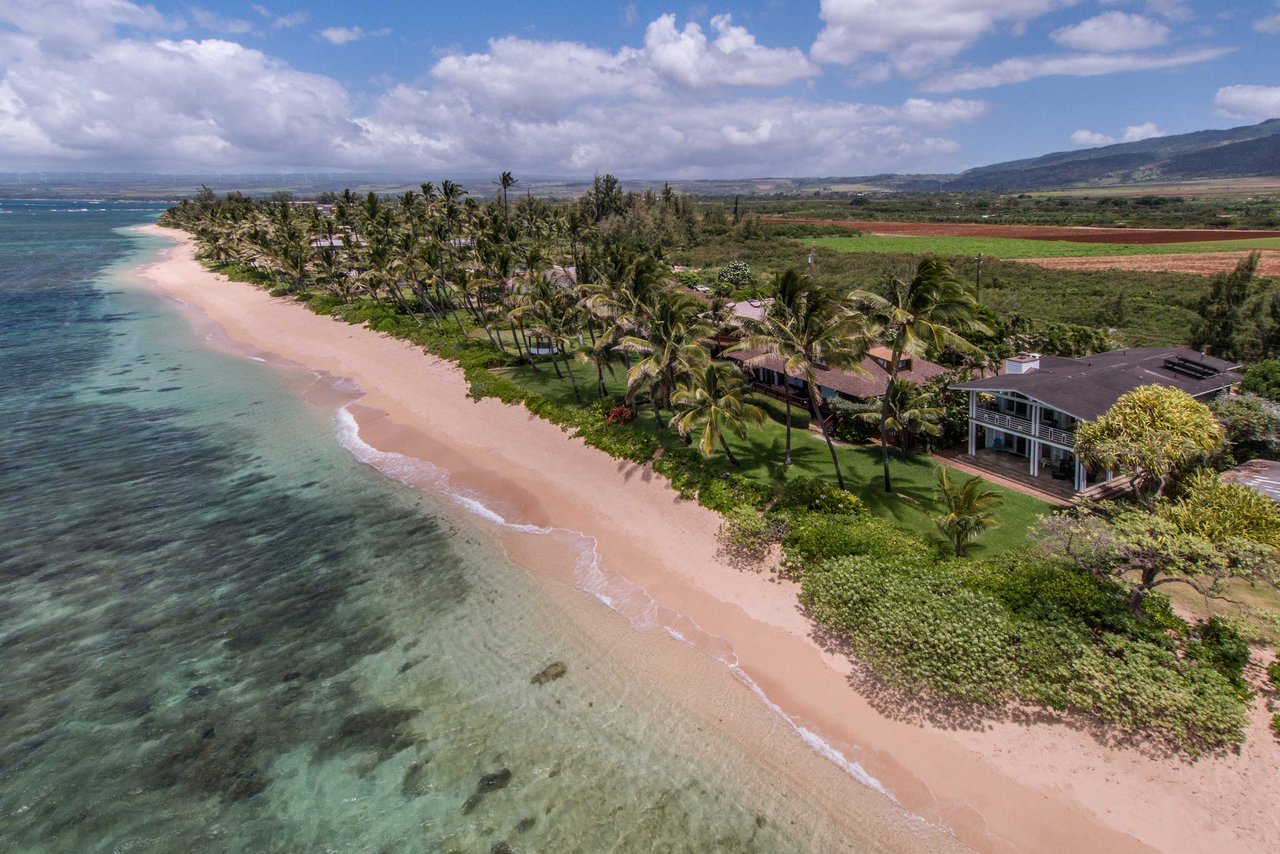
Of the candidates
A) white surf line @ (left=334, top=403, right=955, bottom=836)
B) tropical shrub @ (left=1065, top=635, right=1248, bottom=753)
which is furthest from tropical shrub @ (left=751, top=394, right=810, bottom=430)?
tropical shrub @ (left=1065, top=635, right=1248, bottom=753)

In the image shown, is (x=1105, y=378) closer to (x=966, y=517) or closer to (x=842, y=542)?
(x=966, y=517)

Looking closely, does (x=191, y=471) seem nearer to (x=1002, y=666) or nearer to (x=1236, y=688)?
(x=1002, y=666)

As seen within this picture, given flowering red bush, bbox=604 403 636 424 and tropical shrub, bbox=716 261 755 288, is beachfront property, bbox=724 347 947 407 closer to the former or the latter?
flowering red bush, bbox=604 403 636 424

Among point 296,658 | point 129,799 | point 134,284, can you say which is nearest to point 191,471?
point 296,658

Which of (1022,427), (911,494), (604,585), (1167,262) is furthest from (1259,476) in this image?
(1167,262)

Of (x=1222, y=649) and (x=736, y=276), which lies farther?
(x=736, y=276)

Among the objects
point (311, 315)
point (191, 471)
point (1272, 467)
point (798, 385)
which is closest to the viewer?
point (1272, 467)
